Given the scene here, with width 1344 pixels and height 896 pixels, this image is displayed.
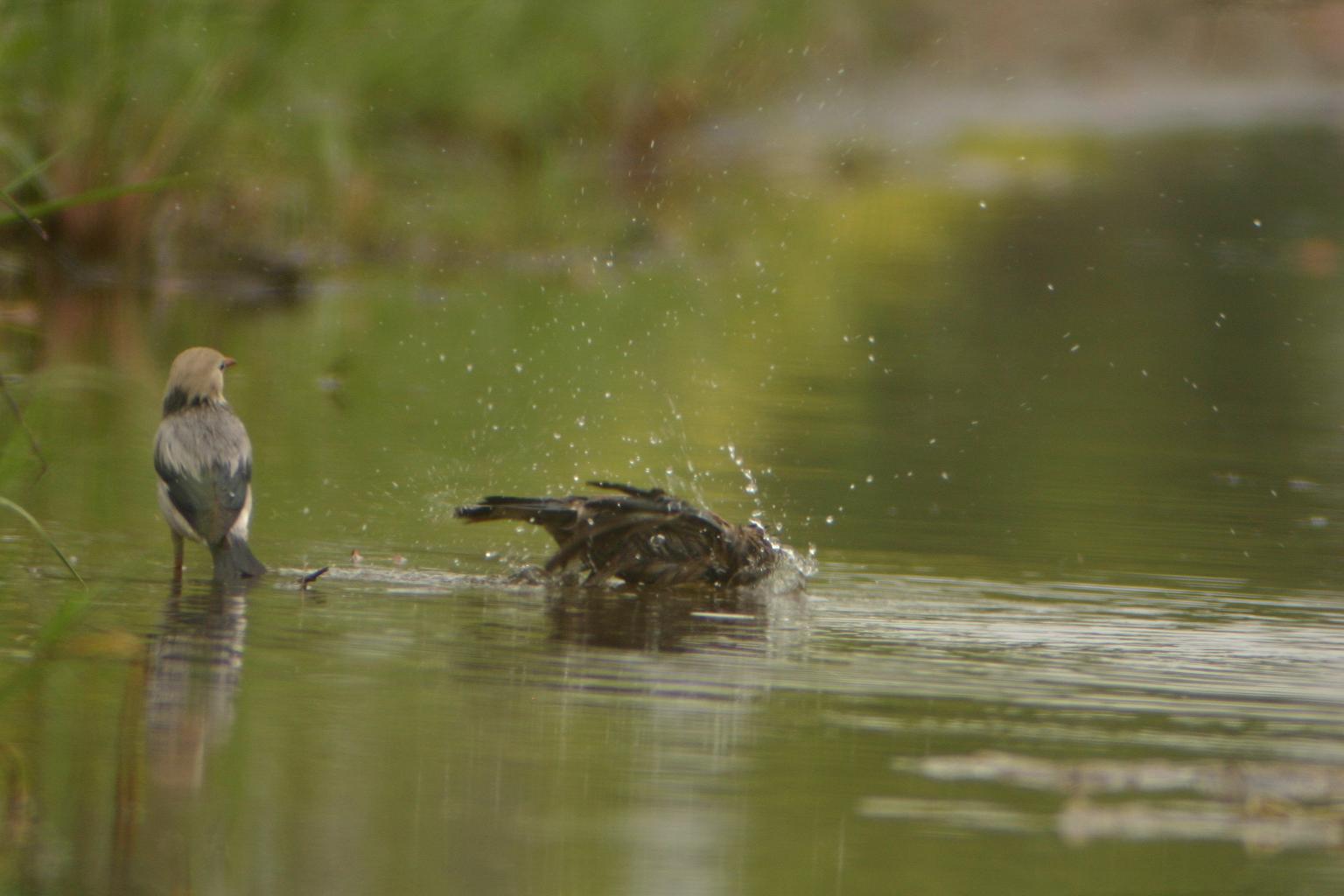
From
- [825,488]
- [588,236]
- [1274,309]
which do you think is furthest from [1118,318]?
[825,488]

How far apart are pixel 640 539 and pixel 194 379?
4.73ft

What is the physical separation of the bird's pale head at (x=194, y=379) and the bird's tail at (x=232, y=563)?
2.69 feet

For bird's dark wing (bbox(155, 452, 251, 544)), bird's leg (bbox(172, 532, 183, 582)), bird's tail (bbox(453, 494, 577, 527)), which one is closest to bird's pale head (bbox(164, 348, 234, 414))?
bird's dark wing (bbox(155, 452, 251, 544))

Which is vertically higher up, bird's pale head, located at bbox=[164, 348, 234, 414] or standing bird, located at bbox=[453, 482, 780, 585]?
bird's pale head, located at bbox=[164, 348, 234, 414]

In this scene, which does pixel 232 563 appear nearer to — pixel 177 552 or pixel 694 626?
pixel 177 552

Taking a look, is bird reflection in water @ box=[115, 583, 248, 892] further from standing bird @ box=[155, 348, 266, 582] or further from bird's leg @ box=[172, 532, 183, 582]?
bird's leg @ box=[172, 532, 183, 582]

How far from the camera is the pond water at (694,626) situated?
14.1 ft

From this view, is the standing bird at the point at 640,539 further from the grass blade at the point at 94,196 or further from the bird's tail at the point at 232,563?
the grass blade at the point at 94,196

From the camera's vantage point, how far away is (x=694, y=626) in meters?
6.34

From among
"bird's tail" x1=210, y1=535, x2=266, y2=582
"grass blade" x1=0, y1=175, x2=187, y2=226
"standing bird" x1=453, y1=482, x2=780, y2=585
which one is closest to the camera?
"grass blade" x1=0, y1=175, x2=187, y2=226

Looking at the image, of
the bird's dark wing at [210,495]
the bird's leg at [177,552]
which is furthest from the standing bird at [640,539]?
the bird's leg at [177,552]

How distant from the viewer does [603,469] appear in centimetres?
882

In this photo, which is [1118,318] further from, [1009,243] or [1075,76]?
[1075,76]

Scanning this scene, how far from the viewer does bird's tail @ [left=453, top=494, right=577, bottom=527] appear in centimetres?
676
